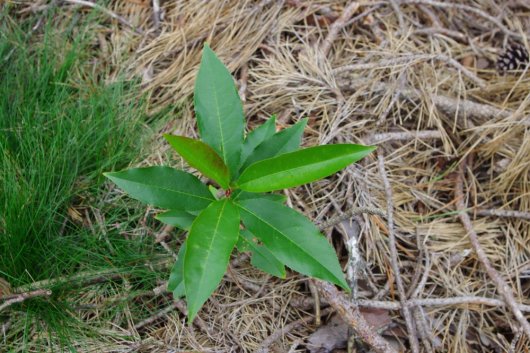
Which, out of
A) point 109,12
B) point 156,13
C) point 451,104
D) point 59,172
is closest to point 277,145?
point 59,172

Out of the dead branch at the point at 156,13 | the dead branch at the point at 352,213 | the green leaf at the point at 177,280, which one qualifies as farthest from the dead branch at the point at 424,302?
the dead branch at the point at 156,13

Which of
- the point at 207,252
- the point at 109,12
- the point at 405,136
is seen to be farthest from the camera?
the point at 109,12

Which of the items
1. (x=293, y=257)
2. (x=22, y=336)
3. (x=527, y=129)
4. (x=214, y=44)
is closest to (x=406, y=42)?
(x=527, y=129)

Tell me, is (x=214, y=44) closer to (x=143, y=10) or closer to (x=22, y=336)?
(x=143, y=10)

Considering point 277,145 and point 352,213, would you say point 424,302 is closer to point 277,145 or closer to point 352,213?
point 352,213

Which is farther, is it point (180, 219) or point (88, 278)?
point (88, 278)
